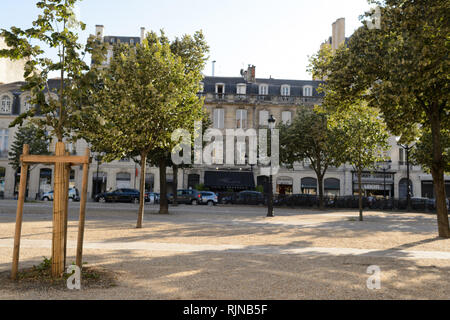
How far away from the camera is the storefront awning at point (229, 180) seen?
122 ft

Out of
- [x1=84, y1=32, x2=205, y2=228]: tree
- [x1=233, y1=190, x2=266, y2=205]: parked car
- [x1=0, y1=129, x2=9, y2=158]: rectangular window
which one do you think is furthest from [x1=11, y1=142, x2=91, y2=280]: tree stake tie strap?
[x1=0, y1=129, x2=9, y2=158]: rectangular window

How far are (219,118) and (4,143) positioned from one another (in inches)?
974

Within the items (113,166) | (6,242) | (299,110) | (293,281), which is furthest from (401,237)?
(113,166)

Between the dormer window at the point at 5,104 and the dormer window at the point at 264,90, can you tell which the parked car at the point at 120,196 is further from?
the dormer window at the point at 264,90

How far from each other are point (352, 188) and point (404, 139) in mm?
26230

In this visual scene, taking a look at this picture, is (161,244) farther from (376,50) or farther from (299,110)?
(299,110)

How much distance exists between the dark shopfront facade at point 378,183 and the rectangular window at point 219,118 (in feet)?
54.4

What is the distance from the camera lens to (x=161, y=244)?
930cm

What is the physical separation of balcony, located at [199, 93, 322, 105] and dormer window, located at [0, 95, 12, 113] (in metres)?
22.3

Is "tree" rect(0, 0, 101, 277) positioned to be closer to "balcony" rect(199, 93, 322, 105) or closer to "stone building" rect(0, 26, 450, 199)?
"stone building" rect(0, 26, 450, 199)

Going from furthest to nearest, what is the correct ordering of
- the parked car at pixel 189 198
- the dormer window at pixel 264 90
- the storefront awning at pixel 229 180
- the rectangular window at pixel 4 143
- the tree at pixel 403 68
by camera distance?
the dormer window at pixel 264 90 < the rectangular window at pixel 4 143 < the storefront awning at pixel 229 180 < the parked car at pixel 189 198 < the tree at pixel 403 68

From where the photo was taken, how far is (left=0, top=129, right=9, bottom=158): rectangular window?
1549 inches

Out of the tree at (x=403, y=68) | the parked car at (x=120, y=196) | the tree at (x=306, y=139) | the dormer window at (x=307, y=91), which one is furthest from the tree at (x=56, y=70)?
the dormer window at (x=307, y=91)
